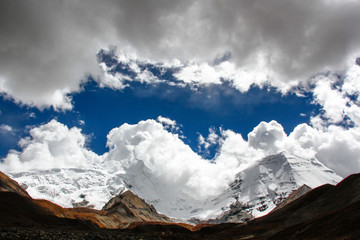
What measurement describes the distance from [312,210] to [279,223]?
468 inches

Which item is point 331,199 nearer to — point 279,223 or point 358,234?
point 279,223

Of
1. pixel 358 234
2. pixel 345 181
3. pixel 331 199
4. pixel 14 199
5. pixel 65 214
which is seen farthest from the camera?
pixel 65 214

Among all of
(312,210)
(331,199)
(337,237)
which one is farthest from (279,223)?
(337,237)

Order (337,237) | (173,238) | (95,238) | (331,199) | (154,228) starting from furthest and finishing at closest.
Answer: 1. (154,228)
2. (331,199)
3. (173,238)
4. (95,238)
5. (337,237)

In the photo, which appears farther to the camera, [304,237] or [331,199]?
[331,199]

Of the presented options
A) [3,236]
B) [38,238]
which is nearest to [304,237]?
[38,238]

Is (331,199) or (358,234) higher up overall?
(331,199)

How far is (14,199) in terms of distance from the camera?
4267 inches

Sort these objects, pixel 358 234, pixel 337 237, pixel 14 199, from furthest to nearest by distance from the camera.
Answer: pixel 14 199 < pixel 337 237 < pixel 358 234

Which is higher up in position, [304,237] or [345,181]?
[345,181]

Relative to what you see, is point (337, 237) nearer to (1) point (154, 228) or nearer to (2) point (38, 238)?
(2) point (38, 238)

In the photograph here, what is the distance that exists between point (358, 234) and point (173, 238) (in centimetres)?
4507

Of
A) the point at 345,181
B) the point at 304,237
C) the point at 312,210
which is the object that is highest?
the point at 345,181

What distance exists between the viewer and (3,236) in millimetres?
36719
